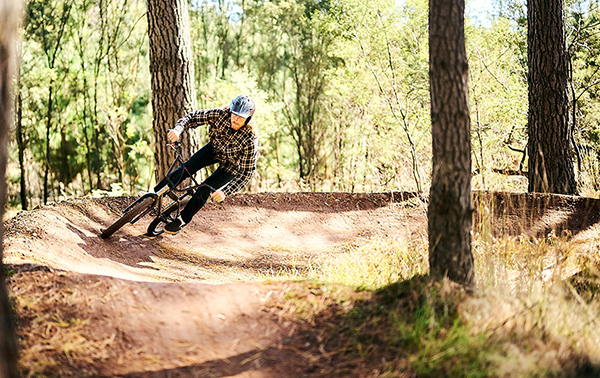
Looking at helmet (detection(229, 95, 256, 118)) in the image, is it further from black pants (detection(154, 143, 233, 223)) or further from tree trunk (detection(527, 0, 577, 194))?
tree trunk (detection(527, 0, 577, 194))

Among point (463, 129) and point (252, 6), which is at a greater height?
point (252, 6)

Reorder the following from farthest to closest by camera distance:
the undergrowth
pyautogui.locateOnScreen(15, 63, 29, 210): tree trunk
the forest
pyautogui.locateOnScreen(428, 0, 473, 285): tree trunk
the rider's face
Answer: pyautogui.locateOnScreen(15, 63, 29, 210): tree trunk
the forest
the rider's face
pyautogui.locateOnScreen(428, 0, 473, 285): tree trunk
the undergrowth

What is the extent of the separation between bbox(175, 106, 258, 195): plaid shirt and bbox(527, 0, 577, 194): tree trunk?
4523 millimetres

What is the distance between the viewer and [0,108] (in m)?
2.01

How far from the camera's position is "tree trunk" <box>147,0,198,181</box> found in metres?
7.29

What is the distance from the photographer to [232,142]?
18.2 feet

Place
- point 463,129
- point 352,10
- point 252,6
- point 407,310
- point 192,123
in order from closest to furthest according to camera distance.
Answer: point 407,310 → point 463,129 → point 192,123 → point 352,10 → point 252,6

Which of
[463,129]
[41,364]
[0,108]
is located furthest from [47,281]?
[463,129]

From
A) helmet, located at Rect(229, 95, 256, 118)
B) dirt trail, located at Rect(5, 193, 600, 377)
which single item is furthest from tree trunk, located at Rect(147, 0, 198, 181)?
helmet, located at Rect(229, 95, 256, 118)

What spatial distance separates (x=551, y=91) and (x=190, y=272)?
5852mm

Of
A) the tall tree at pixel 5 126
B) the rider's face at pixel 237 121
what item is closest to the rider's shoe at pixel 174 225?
the rider's face at pixel 237 121

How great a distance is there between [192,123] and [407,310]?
3.69 m

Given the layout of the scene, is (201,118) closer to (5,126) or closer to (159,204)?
(159,204)

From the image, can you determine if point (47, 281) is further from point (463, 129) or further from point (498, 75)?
point (498, 75)
